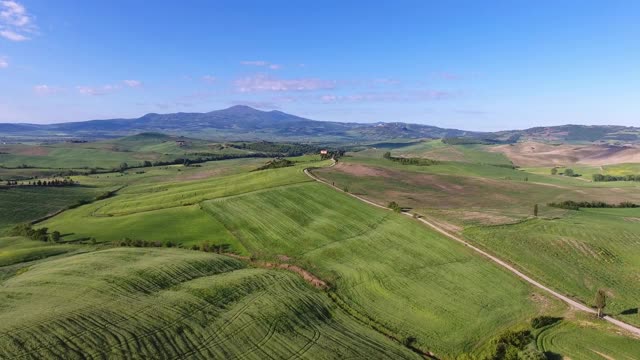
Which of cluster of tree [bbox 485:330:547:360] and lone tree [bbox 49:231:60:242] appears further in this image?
lone tree [bbox 49:231:60:242]

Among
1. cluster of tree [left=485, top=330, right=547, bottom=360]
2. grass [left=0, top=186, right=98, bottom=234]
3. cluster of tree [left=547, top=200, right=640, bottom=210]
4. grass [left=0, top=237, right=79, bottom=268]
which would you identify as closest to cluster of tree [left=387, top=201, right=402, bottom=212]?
cluster of tree [left=547, top=200, right=640, bottom=210]

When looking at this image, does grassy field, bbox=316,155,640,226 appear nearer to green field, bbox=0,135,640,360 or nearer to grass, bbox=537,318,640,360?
green field, bbox=0,135,640,360

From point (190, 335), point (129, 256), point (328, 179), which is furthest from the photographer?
point (328, 179)

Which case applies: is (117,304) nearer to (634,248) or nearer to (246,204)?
(246,204)

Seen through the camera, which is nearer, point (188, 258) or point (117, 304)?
point (117, 304)

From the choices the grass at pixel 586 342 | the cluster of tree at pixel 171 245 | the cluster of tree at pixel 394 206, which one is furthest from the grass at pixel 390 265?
the grass at pixel 586 342

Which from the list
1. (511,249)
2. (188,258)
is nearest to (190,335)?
(188,258)
